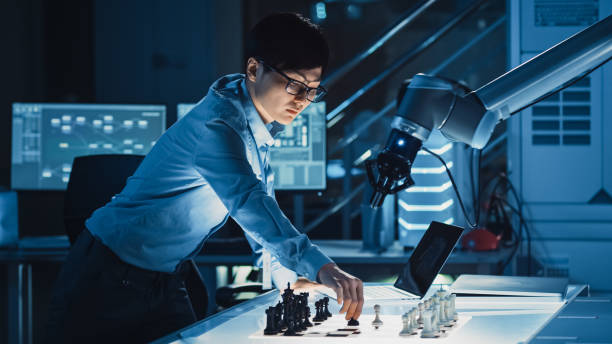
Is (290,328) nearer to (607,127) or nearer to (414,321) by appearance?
(414,321)

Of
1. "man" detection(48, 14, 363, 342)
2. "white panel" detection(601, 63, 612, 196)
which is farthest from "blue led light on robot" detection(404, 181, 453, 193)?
"man" detection(48, 14, 363, 342)

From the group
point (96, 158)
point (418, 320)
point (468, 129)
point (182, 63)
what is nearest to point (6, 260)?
point (96, 158)

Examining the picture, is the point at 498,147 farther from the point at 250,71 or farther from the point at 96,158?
the point at 250,71

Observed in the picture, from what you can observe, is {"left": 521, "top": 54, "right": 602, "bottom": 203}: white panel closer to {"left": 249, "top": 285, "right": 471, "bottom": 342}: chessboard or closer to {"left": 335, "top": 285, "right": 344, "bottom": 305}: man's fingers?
{"left": 249, "top": 285, "right": 471, "bottom": 342}: chessboard

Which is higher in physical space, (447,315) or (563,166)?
(563,166)

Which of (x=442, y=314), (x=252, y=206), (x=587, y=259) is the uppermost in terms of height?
(x=252, y=206)

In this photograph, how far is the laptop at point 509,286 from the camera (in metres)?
1.54

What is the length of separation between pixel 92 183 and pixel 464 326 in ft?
4.57

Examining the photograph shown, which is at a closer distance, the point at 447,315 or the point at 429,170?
the point at 447,315

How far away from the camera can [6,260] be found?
254 cm

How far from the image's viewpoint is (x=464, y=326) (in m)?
1.24

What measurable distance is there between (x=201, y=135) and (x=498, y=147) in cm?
407

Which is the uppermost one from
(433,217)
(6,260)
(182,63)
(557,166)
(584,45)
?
(182,63)

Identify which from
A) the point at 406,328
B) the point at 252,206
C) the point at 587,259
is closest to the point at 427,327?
the point at 406,328
